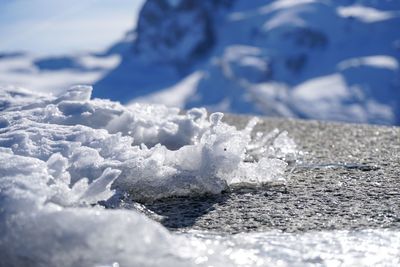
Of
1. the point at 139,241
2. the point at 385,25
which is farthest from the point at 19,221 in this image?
the point at 385,25

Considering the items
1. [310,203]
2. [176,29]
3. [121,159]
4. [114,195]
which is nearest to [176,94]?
[176,29]

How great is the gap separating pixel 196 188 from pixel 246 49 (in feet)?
401

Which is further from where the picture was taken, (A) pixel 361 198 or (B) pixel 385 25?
(B) pixel 385 25

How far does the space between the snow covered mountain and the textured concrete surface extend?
8586cm

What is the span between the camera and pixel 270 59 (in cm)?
12194

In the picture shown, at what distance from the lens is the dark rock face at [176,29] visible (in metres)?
158

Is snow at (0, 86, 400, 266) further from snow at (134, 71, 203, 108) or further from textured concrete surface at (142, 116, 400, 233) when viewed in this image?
snow at (134, 71, 203, 108)

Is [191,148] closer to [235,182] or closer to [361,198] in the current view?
[235,182]

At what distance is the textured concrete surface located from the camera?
255 centimetres

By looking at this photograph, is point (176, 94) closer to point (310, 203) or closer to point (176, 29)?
point (176, 29)

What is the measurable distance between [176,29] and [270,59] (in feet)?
157

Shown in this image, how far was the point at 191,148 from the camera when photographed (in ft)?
10.1

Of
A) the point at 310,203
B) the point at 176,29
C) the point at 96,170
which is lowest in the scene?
the point at 310,203

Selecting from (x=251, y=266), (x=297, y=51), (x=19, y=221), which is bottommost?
(x=251, y=266)
